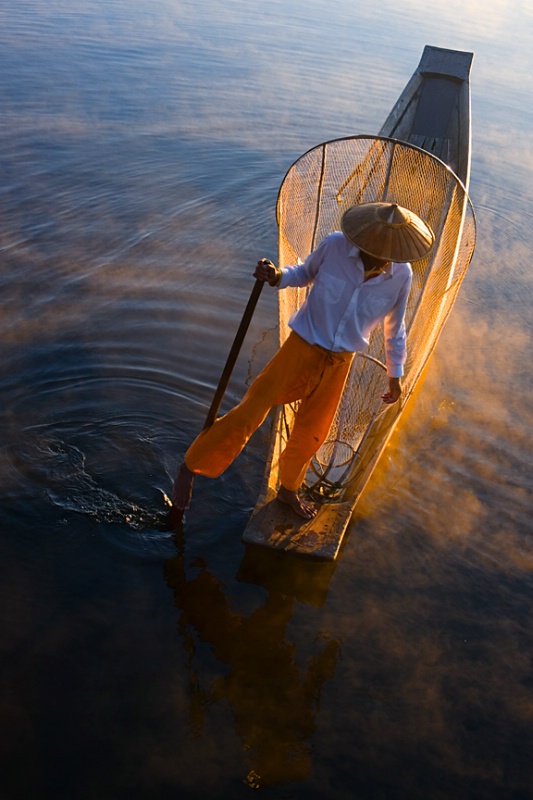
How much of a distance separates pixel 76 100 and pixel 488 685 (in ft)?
29.6

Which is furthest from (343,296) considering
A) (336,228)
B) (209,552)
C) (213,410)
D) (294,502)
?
(336,228)

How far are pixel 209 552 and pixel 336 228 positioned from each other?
7.57 feet

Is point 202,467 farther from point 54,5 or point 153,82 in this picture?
point 54,5

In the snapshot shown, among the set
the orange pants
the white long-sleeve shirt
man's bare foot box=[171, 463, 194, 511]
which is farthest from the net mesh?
the white long-sleeve shirt

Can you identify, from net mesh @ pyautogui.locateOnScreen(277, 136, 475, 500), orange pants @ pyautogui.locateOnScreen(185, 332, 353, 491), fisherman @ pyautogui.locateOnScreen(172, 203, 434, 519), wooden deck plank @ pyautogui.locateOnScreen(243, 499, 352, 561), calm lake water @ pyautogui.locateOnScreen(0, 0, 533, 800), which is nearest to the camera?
calm lake water @ pyautogui.locateOnScreen(0, 0, 533, 800)

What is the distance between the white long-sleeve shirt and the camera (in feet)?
8.98

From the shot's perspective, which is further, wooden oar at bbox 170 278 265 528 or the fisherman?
wooden oar at bbox 170 278 265 528

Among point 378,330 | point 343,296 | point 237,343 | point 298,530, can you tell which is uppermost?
point 343,296

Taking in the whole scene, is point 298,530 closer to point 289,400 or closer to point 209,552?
point 209,552

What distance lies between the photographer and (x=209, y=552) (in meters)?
3.26

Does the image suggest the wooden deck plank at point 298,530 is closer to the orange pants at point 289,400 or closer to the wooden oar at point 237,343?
the orange pants at point 289,400

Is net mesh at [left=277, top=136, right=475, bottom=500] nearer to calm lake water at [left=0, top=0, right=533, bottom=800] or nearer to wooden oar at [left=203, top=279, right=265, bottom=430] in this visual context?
calm lake water at [left=0, top=0, right=533, bottom=800]

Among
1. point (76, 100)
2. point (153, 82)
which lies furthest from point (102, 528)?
point (153, 82)

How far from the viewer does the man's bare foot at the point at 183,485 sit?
3.10 meters
